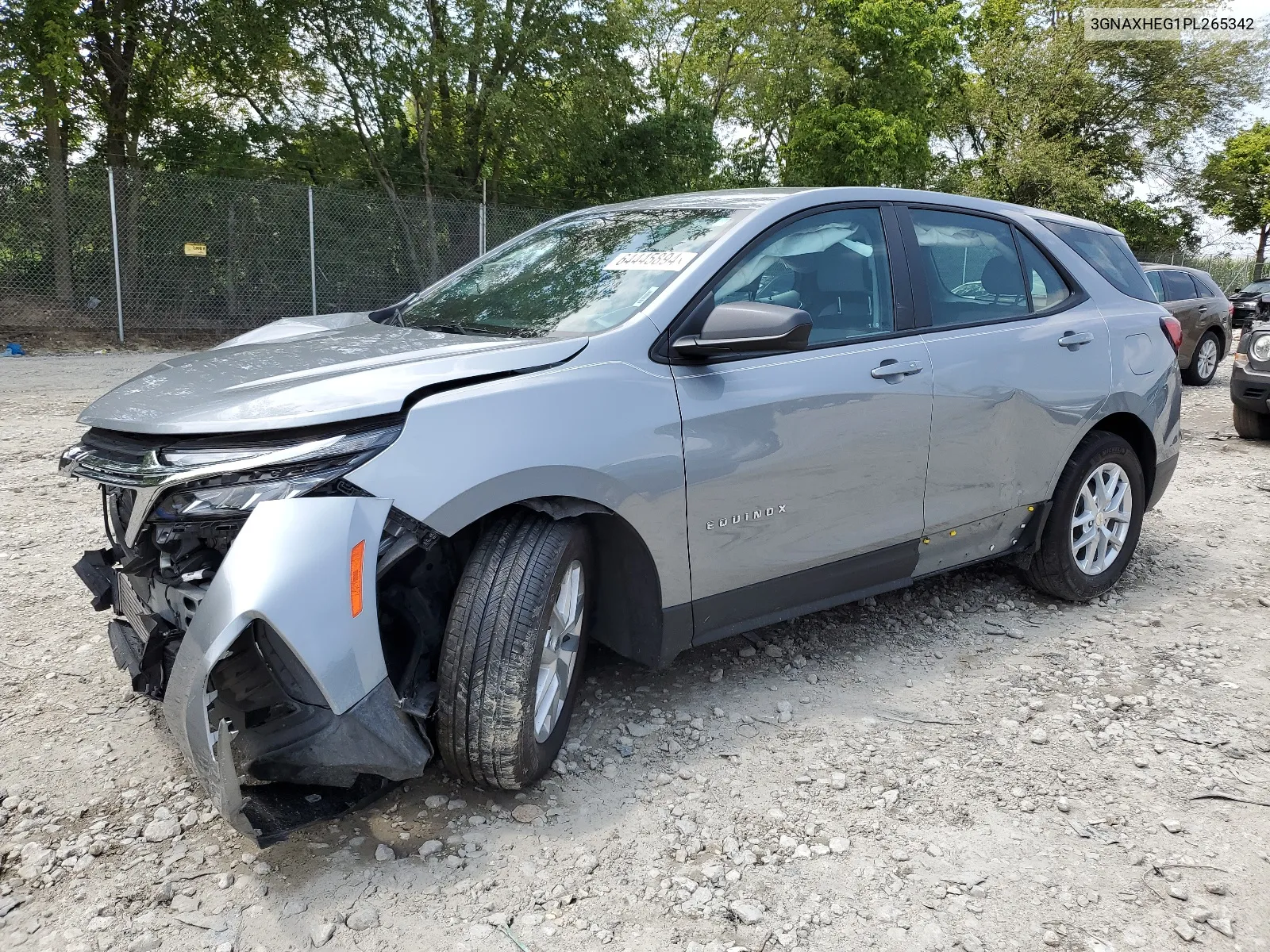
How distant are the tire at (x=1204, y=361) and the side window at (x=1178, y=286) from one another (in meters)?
0.60

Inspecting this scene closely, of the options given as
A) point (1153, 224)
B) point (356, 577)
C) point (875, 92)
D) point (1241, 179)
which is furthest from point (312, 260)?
point (1241, 179)

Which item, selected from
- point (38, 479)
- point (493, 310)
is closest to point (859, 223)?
point (493, 310)

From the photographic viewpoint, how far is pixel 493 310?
332 centimetres

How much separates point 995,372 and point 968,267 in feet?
1.52

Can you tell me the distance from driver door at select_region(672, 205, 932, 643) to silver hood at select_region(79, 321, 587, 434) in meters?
0.56

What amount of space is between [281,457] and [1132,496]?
3.85m

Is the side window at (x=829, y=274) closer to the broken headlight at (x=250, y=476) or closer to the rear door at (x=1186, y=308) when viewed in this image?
the broken headlight at (x=250, y=476)

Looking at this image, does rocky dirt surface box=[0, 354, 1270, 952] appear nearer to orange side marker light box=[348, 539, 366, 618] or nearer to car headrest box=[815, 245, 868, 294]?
orange side marker light box=[348, 539, 366, 618]

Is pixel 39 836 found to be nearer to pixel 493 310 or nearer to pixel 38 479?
pixel 493 310

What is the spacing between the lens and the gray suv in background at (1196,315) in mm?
12648

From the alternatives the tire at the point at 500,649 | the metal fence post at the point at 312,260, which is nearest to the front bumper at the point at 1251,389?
the tire at the point at 500,649

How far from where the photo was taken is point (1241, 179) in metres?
36.6

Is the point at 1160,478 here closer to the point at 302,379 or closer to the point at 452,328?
the point at 452,328

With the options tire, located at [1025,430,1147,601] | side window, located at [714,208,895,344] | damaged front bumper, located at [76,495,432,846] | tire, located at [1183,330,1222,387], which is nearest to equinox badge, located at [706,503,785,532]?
side window, located at [714,208,895,344]
